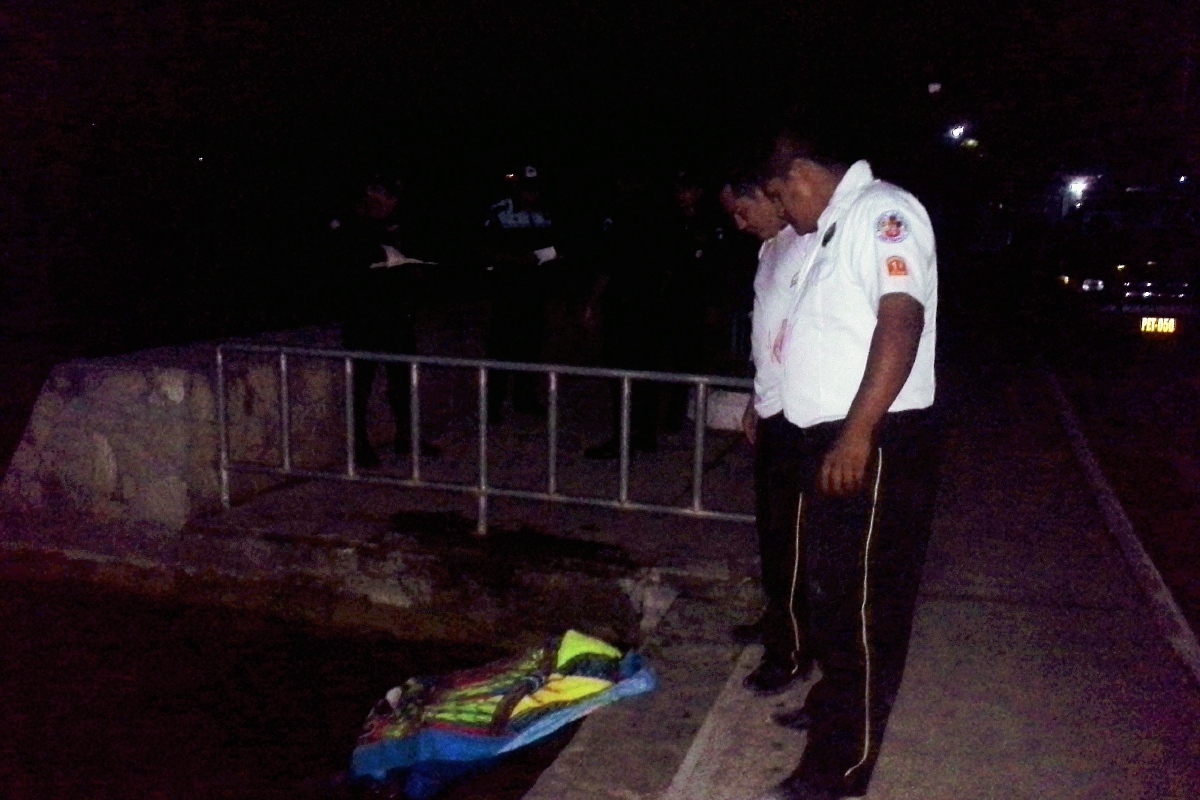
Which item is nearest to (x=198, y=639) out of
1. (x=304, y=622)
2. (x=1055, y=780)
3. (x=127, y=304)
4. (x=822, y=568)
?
(x=304, y=622)

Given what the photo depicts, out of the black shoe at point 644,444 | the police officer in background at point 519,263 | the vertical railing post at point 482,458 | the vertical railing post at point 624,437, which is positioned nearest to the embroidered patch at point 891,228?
the vertical railing post at point 624,437

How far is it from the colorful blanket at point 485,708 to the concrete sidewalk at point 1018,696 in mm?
349

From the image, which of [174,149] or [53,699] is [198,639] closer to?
[53,699]

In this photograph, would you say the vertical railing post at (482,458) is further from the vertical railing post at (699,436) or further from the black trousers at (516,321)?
the black trousers at (516,321)

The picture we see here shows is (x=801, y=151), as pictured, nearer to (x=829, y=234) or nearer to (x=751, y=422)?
(x=829, y=234)

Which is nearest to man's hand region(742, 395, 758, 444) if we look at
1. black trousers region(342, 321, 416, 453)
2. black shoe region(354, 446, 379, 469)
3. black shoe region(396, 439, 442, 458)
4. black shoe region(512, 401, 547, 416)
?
black trousers region(342, 321, 416, 453)

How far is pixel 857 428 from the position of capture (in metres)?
2.73

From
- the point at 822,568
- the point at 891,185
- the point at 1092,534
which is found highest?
the point at 891,185

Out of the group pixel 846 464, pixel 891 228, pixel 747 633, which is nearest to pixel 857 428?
pixel 846 464

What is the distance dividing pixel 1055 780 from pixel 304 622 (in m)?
3.56

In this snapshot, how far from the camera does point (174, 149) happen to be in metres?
14.3

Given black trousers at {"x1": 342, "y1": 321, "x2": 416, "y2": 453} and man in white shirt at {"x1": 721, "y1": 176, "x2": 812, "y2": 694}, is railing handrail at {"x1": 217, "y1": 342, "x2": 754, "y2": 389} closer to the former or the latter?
black trousers at {"x1": 342, "y1": 321, "x2": 416, "y2": 453}

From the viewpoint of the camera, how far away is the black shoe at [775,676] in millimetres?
3746

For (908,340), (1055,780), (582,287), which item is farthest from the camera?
(582,287)
